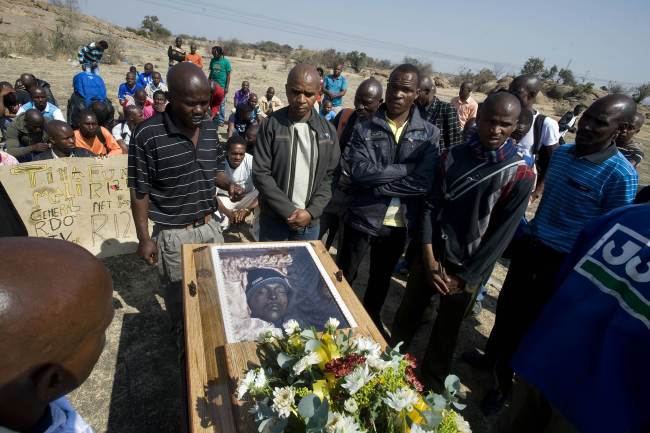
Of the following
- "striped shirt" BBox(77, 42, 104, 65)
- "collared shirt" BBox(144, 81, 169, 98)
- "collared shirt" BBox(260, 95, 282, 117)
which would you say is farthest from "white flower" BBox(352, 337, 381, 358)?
"striped shirt" BBox(77, 42, 104, 65)

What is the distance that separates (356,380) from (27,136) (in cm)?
512

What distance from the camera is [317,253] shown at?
236 centimetres

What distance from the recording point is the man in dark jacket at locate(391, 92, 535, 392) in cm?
203

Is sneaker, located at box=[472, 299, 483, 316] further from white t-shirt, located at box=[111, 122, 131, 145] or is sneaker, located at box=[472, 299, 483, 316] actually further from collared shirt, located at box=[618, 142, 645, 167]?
white t-shirt, located at box=[111, 122, 131, 145]

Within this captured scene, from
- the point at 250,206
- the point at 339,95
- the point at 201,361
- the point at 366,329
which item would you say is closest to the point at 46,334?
the point at 201,361

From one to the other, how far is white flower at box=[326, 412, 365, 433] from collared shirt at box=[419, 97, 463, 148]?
3.49m

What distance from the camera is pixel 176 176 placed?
2.23 meters

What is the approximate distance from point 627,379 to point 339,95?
922 centimetres

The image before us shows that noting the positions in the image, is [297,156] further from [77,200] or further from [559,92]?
[559,92]

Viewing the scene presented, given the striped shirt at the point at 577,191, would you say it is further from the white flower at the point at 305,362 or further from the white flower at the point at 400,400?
the white flower at the point at 305,362

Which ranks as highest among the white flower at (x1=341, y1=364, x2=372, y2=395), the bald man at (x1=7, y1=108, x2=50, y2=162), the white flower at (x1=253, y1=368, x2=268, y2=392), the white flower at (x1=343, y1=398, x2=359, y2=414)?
the white flower at (x1=341, y1=364, x2=372, y2=395)

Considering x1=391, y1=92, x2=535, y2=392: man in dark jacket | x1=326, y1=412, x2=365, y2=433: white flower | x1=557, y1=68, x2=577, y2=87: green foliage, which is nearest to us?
x1=326, y1=412, x2=365, y2=433: white flower

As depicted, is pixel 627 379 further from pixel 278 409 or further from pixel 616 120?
pixel 616 120

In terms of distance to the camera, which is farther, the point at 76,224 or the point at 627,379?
the point at 76,224
